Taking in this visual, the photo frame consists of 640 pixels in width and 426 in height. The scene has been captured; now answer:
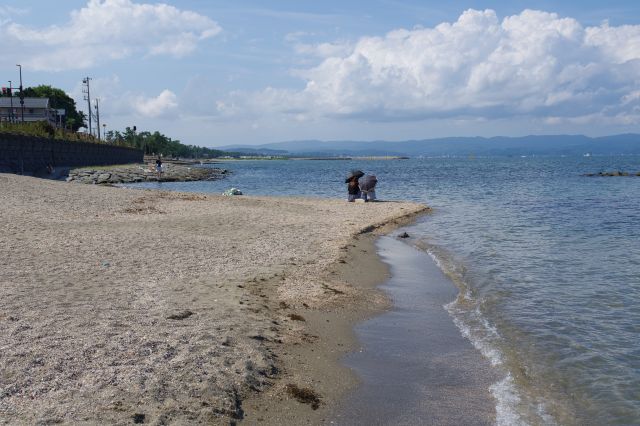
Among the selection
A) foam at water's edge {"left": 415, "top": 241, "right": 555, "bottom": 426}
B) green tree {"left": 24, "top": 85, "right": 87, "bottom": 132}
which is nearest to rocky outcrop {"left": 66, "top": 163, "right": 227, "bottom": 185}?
foam at water's edge {"left": 415, "top": 241, "right": 555, "bottom": 426}

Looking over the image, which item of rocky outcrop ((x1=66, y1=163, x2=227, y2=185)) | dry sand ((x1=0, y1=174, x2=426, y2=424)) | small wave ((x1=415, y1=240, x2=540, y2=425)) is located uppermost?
rocky outcrop ((x1=66, y1=163, x2=227, y2=185))

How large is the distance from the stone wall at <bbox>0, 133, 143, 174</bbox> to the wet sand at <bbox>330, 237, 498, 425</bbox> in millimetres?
35787

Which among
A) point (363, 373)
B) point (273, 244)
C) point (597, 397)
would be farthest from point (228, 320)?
point (273, 244)

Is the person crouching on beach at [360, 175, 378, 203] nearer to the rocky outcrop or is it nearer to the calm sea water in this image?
the calm sea water

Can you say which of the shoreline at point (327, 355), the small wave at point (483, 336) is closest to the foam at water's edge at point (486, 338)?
the small wave at point (483, 336)

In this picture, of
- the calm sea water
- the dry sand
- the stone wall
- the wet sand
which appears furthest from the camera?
the stone wall

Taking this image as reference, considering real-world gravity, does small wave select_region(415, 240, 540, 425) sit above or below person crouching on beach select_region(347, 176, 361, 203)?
below

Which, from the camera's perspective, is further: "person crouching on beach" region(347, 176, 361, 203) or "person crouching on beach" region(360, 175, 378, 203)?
"person crouching on beach" region(360, 175, 378, 203)

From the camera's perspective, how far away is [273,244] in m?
16.3

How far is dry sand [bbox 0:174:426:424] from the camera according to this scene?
5738 mm

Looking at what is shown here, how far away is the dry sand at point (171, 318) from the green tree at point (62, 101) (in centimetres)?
10225

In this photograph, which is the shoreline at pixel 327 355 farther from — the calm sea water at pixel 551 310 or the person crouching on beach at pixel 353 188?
the person crouching on beach at pixel 353 188

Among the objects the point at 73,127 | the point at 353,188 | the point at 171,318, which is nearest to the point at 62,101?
the point at 73,127

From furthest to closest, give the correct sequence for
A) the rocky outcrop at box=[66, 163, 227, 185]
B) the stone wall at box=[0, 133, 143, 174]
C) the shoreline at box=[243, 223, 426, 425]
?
1. the rocky outcrop at box=[66, 163, 227, 185]
2. the stone wall at box=[0, 133, 143, 174]
3. the shoreline at box=[243, 223, 426, 425]
